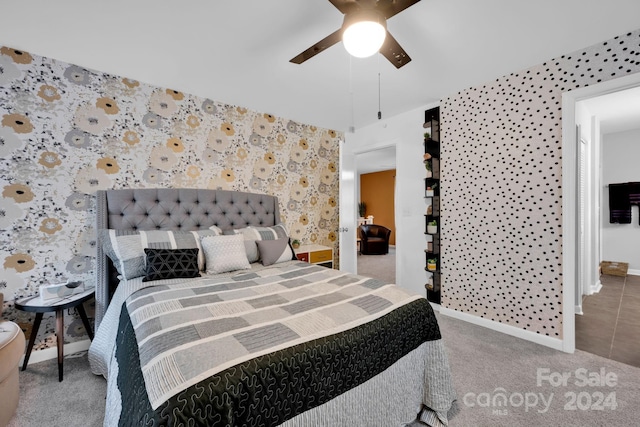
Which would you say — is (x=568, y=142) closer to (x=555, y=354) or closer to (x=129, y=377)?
(x=555, y=354)

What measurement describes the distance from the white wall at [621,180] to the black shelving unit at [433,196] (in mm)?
3993

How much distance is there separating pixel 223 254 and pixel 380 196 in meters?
7.05

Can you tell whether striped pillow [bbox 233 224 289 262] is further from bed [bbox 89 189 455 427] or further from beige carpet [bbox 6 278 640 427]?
beige carpet [bbox 6 278 640 427]

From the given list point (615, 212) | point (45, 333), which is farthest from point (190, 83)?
point (615, 212)

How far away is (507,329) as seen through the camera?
2.58 meters

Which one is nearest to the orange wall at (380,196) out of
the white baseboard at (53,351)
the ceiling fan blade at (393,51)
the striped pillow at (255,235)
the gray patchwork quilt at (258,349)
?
the striped pillow at (255,235)

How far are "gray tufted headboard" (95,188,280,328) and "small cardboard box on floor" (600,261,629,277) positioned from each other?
5577mm

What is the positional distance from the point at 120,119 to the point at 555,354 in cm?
432

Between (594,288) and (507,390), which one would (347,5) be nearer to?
(507,390)

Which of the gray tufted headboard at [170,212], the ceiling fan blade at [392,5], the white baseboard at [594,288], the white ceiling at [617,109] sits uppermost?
the white ceiling at [617,109]

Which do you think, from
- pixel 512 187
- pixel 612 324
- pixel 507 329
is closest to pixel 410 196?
pixel 512 187

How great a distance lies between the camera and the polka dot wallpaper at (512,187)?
7.51 feet

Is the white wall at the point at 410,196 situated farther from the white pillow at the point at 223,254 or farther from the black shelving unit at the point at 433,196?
the white pillow at the point at 223,254

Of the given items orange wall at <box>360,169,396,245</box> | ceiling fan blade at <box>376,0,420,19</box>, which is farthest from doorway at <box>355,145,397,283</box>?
ceiling fan blade at <box>376,0,420,19</box>
